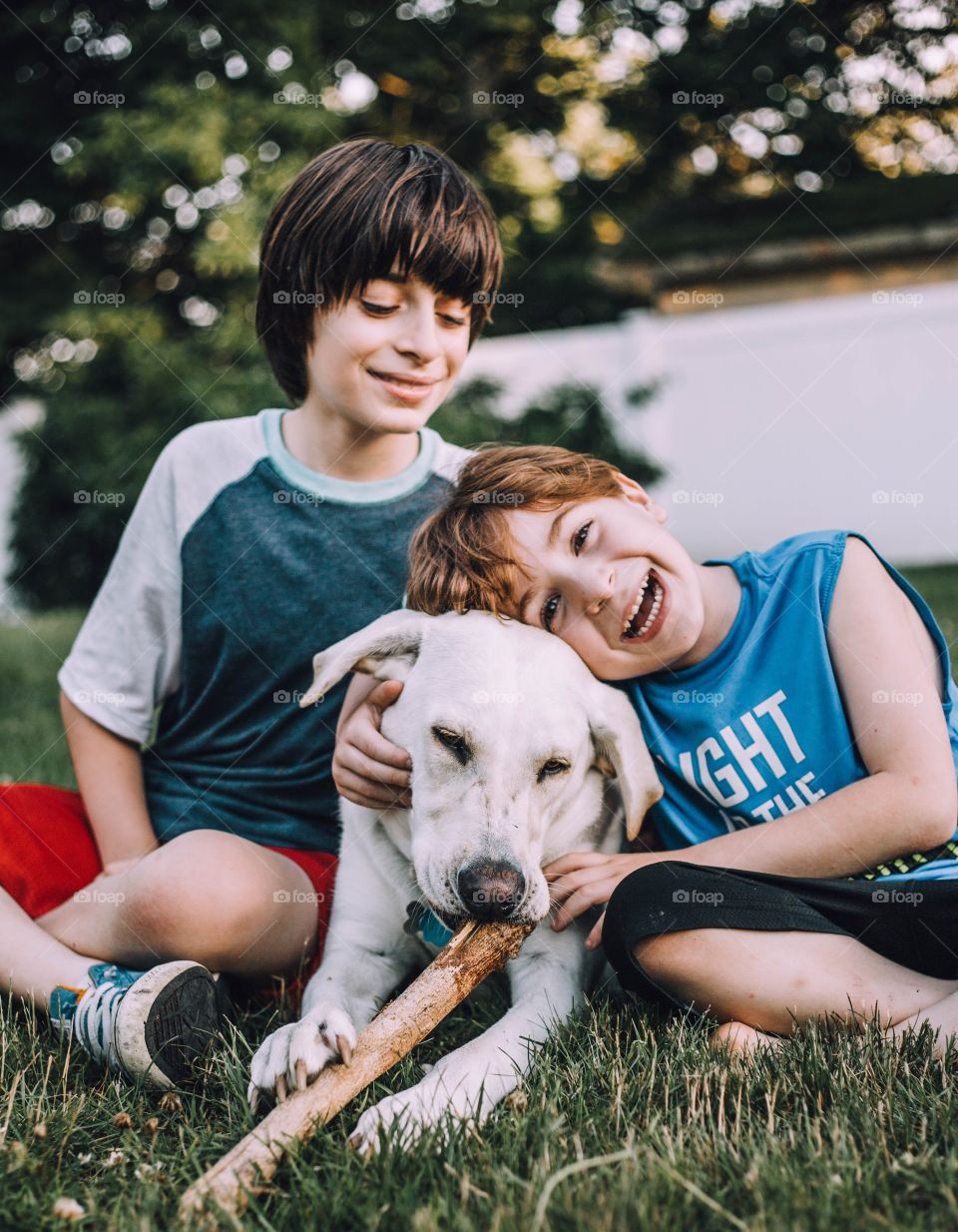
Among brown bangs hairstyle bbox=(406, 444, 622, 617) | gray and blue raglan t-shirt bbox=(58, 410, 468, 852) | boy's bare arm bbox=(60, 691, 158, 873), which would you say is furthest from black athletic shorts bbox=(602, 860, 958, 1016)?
boy's bare arm bbox=(60, 691, 158, 873)

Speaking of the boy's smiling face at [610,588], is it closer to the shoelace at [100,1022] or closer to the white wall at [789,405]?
the shoelace at [100,1022]

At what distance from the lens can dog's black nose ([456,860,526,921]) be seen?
2133 millimetres

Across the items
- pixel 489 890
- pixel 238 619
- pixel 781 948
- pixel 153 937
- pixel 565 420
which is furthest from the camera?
pixel 565 420

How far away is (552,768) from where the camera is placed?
2428 millimetres

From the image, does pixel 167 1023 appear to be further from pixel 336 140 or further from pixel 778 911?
pixel 336 140

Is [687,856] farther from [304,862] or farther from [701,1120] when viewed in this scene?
[304,862]

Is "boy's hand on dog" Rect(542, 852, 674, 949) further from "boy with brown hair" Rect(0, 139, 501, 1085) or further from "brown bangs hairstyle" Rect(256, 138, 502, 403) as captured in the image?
"brown bangs hairstyle" Rect(256, 138, 502, 403)

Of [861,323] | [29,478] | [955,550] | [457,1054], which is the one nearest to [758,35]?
[861,323]

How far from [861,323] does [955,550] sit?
8.88 ft

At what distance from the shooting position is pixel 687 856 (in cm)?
244

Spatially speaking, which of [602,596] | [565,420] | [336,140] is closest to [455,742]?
[602,596]

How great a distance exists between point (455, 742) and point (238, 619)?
1053 millimetres

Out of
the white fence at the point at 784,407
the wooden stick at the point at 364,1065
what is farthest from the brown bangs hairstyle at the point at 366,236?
the white fence at the point at 784,407

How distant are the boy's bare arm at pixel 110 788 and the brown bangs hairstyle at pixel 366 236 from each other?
1225 millimetres
